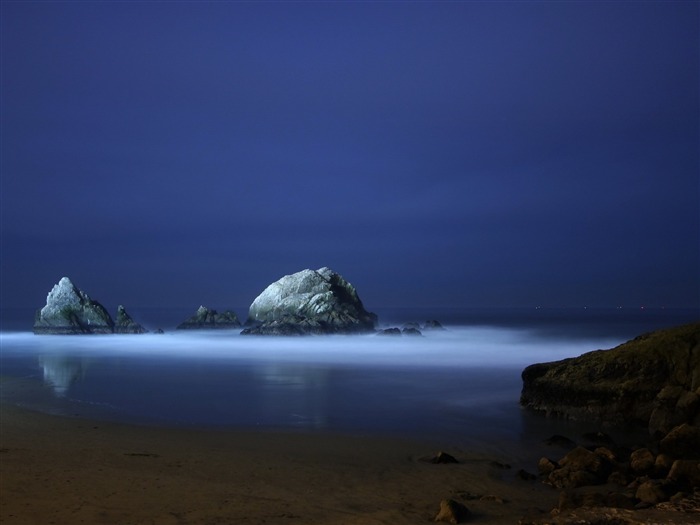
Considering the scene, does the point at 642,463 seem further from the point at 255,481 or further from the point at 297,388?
the point at 297,388

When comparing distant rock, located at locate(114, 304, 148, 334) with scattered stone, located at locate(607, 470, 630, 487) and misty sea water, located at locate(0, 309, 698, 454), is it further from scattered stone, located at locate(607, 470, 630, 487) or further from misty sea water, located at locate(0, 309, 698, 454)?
scattered stone, located at locate(607, 470, 630, 487)

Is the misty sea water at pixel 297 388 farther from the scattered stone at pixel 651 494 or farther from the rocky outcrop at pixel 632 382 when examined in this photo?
the scattered stone at pixel 651 494

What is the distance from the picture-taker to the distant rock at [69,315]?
219 feet

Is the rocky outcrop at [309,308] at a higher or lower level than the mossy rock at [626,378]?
higher

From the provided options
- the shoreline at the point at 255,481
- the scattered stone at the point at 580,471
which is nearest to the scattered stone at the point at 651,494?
the shoreline at the point at 255,481

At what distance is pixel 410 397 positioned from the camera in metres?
21.1

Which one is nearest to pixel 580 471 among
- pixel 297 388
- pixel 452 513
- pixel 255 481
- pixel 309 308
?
pixel 452 513

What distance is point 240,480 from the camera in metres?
10.1

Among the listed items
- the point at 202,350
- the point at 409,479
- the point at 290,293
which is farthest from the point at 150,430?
the point at 290,293

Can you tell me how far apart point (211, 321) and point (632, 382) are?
6736 cm

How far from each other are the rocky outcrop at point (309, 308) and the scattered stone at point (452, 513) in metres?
48.6

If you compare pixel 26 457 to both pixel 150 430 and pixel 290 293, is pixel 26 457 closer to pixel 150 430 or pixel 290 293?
pixel 150 430

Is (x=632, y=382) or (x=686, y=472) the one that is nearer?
A: (x=686, y=472)

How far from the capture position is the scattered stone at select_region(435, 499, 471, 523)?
310 inches
